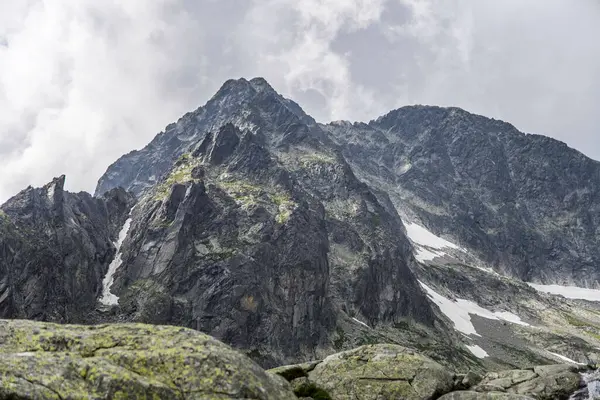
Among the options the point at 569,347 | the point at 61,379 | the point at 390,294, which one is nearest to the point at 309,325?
the point at 390,294

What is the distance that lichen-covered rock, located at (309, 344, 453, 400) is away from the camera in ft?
70.6

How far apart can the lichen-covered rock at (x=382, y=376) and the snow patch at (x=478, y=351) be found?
16609cm

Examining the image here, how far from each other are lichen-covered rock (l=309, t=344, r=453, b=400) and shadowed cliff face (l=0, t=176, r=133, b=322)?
4026 inches

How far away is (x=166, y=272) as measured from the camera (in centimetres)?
13950

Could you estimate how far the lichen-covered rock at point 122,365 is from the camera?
40.0 feet

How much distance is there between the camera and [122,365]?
1415cm

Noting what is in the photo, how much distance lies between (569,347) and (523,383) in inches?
7924

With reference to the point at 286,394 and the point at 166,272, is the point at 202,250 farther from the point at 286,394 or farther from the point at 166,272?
the point at 286,394

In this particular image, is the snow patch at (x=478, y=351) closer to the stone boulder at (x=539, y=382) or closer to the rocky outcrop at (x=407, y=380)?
the stone boulder at (x=539, y=382)

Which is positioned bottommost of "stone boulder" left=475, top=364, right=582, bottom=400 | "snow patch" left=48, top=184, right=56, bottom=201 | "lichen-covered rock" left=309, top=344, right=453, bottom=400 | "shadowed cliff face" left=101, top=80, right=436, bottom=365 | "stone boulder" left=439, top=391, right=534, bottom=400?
"stone boulder" left=475, top=364, right=582, bottom=400

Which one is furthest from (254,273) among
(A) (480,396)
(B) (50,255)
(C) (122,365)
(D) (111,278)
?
(C) (122,365)

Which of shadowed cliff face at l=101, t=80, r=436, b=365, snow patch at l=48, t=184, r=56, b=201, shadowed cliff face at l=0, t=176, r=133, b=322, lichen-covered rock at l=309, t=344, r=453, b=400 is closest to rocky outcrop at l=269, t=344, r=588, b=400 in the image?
lichen-covered rock at l=309, t=344, r=453, b=400

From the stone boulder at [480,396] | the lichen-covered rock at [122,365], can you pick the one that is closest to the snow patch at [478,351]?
the stone boulder at [480,396]

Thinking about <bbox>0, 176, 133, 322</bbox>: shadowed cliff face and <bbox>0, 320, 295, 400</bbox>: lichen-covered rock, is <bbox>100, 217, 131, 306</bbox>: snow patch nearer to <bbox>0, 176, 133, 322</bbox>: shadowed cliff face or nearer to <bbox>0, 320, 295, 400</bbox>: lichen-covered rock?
<bbox>0, 176, 133, 322</bbox>: shadowed cliff face
